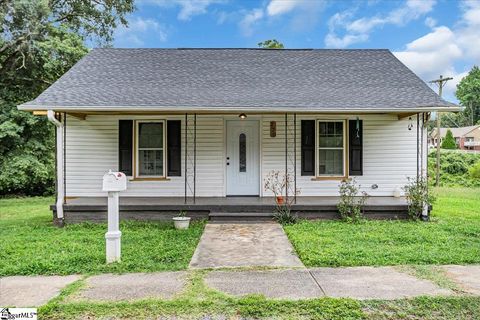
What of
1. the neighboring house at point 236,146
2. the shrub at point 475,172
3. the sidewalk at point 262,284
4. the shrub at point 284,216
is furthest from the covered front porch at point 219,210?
the shrub at point 475,172

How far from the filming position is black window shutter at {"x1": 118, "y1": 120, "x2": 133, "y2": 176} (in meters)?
8.62

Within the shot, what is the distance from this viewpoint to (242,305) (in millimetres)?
3160

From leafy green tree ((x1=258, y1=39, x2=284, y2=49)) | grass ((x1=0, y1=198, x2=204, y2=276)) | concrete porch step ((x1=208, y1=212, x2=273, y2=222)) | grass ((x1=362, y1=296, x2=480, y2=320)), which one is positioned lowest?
grass ((x1=362, y1=296, x2=480, y2=320))

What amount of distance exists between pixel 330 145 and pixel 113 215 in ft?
18.8

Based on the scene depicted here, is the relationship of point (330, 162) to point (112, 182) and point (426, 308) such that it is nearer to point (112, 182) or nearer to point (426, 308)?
point (112, 182)

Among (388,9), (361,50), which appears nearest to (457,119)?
(388,9)

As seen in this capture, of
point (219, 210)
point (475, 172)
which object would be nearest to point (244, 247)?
point (219, 210)

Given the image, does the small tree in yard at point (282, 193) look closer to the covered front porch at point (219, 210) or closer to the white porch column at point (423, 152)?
the covered front porch at point (219, 210)

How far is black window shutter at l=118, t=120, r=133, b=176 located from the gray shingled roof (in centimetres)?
88

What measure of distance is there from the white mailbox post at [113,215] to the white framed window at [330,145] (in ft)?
17.6

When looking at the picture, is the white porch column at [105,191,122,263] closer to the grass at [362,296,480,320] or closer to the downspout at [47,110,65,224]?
the grass at [362,296,480,320]

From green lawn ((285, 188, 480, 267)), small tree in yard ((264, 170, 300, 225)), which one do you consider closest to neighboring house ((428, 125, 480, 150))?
small tree in yard ((264, 170, 300, 225))

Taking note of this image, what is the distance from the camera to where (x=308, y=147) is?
8695mm

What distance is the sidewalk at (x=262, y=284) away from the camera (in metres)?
3.41
